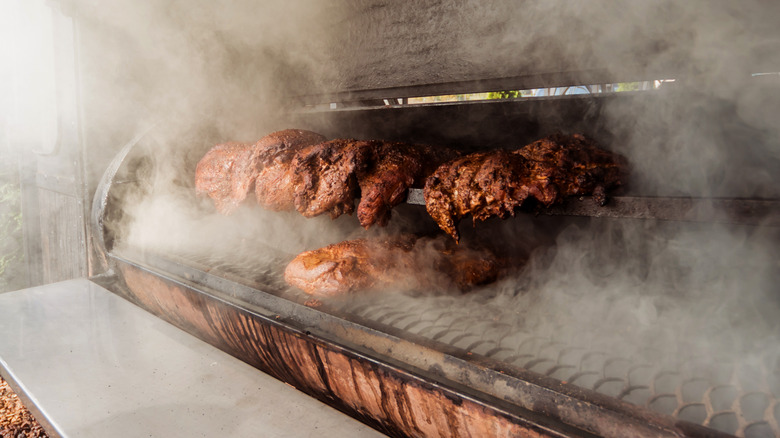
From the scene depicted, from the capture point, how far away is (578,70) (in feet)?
6.36

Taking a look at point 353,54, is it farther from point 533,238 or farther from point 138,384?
point 138,384

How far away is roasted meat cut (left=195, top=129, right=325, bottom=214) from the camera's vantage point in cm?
236

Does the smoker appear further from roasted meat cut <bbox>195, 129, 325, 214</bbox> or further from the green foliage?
the green foliage

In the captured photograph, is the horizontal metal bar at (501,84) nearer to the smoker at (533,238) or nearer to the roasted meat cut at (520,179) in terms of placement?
the smoker at (533,238)

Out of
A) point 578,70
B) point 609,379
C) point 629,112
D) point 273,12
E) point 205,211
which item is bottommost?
point 609,379

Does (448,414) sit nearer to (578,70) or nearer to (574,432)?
(574,432)

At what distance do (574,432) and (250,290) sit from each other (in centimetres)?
142

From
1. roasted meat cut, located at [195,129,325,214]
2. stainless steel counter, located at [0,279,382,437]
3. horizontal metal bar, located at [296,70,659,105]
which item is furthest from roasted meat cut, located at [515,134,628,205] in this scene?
roasted meat cut, located at [195,129,325,214]

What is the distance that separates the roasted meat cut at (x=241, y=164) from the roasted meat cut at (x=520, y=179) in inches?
38.0

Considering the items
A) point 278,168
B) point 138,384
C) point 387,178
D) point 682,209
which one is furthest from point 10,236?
point 682,209

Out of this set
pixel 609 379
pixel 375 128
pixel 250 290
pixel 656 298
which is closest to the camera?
pixel 609 379

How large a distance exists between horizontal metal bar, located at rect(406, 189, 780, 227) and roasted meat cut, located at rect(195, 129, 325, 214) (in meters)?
1.41

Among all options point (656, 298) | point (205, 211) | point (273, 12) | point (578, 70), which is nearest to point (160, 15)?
point (273, 12)

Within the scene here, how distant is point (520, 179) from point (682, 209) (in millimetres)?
492
